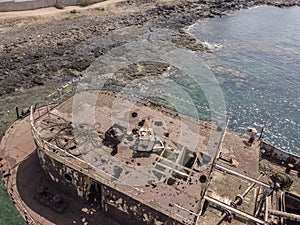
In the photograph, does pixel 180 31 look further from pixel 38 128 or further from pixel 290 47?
pixel 38 128

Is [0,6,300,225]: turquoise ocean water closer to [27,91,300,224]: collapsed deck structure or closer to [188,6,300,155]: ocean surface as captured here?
[188,6,300,155]: ocean surface

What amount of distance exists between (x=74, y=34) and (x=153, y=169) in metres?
34.0

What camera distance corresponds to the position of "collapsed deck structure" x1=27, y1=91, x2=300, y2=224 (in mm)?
13805

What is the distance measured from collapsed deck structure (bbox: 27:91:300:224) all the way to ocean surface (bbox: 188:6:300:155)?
1132 cm

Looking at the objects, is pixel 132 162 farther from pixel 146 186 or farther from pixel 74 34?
pixel 74 34

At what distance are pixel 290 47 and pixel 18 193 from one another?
42.9 m

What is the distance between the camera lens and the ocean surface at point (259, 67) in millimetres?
29500

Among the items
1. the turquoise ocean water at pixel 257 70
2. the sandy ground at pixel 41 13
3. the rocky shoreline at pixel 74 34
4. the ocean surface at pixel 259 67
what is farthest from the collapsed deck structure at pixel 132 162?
the sandy ground at pixel 41 13

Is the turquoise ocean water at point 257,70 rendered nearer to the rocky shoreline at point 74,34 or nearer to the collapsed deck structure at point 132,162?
the rocky shoreline at point 74,34

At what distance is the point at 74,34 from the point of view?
4400 centimetres

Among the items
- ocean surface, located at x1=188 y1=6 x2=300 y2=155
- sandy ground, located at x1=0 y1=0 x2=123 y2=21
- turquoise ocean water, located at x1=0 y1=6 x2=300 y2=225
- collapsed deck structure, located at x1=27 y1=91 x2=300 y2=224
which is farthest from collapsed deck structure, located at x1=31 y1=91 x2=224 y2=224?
sandy ground, located at x1=0 y1=0 x2=123 y2=21

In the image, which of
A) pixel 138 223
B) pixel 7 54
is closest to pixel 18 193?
pixel 138 223

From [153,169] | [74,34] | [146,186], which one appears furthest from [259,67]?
[146,186]

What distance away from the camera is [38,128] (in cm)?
1739
